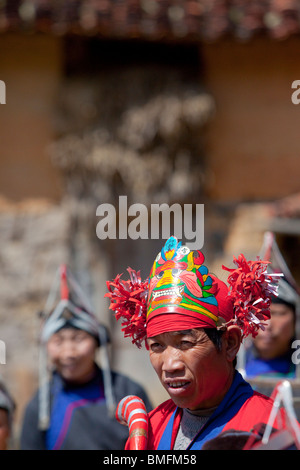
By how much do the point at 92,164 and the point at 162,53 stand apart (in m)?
1.04

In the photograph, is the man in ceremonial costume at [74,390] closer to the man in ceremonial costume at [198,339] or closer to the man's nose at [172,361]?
the man in ceremonial costume at [198,339]

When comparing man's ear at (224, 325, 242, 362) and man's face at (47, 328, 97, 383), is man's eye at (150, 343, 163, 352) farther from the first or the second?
man's face at (47, 328, 97, 383)

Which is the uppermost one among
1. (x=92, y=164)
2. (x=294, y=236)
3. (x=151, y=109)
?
(x=151, y=109)

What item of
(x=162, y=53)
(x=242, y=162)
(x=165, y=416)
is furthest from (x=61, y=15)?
(x=165, y=416)

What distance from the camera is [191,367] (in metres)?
2.31

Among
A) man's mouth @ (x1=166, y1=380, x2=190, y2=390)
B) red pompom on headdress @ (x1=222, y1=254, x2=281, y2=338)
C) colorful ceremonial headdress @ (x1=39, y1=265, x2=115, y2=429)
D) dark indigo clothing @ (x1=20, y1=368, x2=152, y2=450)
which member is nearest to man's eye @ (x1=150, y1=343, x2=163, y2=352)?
man's mouth @ (x1=166, y1=380, x2=190, y2=390)

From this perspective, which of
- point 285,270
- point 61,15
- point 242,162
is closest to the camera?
point 285,270

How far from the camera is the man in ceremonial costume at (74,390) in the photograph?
170 inches

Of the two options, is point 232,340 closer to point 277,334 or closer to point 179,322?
point 179,322

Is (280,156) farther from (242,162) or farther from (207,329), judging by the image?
(207,329)

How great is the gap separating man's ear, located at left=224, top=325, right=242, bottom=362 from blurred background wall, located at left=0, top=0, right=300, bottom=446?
367 cm

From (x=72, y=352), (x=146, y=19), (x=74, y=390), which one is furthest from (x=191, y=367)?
(x=146, y=19)

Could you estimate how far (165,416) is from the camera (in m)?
2.52

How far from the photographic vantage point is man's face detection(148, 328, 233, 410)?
7.58 ft
